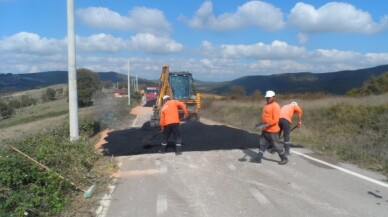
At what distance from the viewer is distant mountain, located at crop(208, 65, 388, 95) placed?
90688mm

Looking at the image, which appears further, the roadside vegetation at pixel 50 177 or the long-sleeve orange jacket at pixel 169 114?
the long-sleeve orange jacket at pixel 169 114

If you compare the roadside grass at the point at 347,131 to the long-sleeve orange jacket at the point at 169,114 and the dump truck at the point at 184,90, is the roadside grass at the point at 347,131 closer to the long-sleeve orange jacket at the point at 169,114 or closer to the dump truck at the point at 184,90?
the dump truck at the point at 184,90

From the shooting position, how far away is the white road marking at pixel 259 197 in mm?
7012

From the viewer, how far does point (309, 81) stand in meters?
112

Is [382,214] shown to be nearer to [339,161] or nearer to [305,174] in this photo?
[305,174]

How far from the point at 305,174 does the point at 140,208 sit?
4.09m

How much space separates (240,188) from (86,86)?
62587mm

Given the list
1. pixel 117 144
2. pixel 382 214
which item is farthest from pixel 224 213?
pixel 117 144

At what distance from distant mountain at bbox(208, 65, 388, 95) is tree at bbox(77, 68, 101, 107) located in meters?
26.2

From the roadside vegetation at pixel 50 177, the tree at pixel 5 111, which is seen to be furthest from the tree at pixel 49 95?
the roadside vegetation at pixel 50 177

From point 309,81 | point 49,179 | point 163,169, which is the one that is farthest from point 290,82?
point 49,179

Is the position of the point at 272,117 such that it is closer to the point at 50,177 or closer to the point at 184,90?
the point at 50,177

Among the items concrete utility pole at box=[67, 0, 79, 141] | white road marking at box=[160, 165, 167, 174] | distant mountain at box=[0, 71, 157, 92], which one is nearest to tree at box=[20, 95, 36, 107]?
distant mountain at box=[0, 71, 157, 92]

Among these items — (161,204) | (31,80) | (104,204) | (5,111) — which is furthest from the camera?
(31,80)
